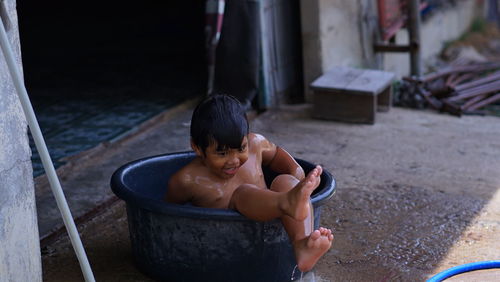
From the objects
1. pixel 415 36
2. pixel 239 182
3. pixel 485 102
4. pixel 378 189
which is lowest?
pixel 485 102

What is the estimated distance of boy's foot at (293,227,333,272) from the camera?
2.60 metres

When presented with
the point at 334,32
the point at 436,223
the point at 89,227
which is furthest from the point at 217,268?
the point at 334,32

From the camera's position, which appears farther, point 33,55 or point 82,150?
point 33,55

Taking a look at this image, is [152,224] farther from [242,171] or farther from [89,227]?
[89,227]

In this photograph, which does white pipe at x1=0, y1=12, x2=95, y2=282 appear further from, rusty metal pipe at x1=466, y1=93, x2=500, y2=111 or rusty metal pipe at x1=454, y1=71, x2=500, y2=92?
rusty metal pipe at x1=454, y1=71, x2=500, y2=92

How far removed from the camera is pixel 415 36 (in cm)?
734

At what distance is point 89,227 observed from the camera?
359cm

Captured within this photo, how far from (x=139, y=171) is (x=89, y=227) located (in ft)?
1.66

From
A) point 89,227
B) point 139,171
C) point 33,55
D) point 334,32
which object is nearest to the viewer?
point 139,171

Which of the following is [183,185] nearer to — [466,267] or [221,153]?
[221,153]

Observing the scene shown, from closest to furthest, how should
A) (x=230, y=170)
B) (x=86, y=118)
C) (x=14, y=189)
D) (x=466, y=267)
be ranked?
1. (x=14, y=189)
2. (x=230, y=170)
3. (x=466, y=267)
4. (x=86, y=118)

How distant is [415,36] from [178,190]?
4.97m

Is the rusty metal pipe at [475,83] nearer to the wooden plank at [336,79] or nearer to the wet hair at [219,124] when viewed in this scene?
the wooden plank at [336,79]

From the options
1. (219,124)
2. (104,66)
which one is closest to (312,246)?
(219,124)
